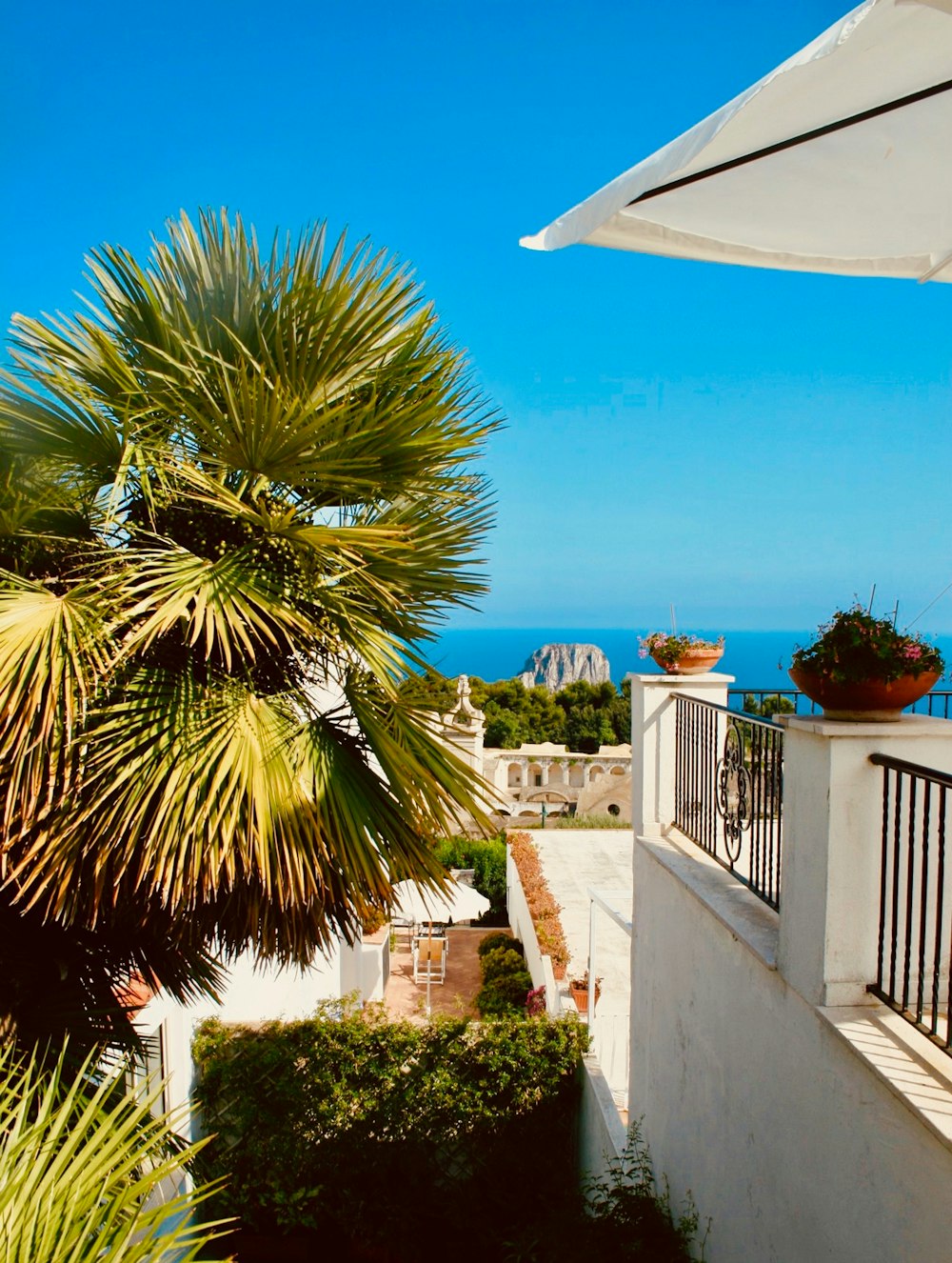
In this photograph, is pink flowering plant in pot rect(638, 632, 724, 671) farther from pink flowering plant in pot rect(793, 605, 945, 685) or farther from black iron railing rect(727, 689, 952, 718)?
pink flowering plant in pot rect(793, 605, 945, 685)

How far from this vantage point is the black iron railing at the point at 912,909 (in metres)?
2.66

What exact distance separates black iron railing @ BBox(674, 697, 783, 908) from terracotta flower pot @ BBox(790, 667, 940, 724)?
0.57 metres

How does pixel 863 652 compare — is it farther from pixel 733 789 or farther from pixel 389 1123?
pixel 389 1123

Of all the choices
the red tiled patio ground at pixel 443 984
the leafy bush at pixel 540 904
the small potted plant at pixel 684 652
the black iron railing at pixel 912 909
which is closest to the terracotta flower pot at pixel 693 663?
the small potted plant at pixel 684 652

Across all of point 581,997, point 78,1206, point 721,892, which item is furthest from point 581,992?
point 78,1206

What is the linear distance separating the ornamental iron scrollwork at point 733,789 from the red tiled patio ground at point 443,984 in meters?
7.45

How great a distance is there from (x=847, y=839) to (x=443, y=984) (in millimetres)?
12496

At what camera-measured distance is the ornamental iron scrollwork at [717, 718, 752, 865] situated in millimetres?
4332

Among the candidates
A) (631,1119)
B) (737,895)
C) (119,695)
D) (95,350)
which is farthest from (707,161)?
(631,1119)

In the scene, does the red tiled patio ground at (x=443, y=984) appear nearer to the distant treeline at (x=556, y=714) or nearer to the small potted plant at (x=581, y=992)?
the small potted plant at (x=581, y=992)

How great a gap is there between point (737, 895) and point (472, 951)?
44.1ft

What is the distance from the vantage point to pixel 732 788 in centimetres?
457

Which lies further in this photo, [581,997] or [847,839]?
[581,997]

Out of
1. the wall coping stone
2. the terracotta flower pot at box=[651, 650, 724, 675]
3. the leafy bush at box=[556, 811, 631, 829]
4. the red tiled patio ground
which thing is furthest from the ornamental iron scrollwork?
the leafy bush at box=[556, 811, 631, 829]
